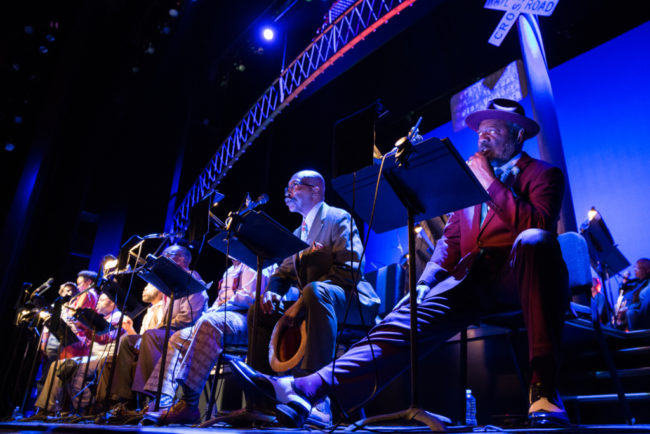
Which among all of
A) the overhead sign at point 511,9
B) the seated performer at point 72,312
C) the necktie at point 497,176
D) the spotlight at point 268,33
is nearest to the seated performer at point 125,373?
the seated performer at point 72,312

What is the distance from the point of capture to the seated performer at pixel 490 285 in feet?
5.74

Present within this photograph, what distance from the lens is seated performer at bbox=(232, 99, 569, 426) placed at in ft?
5.74

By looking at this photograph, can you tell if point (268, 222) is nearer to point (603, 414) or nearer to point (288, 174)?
point (603, 414)

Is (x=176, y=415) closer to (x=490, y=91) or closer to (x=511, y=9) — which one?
(x=511, y=9)

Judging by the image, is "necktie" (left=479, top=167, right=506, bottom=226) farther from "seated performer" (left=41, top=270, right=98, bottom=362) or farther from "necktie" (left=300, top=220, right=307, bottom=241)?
"seated performer" (left=41, top=270, right=98, bottom=362)

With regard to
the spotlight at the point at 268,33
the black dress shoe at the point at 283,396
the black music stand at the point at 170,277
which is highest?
the spotlight at the point at 268,33

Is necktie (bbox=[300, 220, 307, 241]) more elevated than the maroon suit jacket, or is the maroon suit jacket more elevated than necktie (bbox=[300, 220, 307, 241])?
necktie (bbox=[300, 220, 307, 241])

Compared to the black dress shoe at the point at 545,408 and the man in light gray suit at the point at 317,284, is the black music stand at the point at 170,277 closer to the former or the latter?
the man in light gray suit at the point at 317,284

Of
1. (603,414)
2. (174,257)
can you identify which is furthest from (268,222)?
(174,257)

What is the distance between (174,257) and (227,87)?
5.68 metres

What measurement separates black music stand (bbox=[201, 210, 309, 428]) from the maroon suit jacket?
0.73 meters

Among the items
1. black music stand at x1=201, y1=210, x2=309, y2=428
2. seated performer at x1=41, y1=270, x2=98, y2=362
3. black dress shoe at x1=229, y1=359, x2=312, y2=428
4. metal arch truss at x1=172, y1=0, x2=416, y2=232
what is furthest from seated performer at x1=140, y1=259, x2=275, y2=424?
metal arch truss at x1=172, y1=0, x2=416, y2=232

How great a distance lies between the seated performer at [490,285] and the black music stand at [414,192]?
0.31m

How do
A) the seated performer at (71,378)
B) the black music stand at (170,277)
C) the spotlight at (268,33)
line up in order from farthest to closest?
the spotlight at (268,33) → the seated performer at (71,378) → the black music stand at (170,277)
